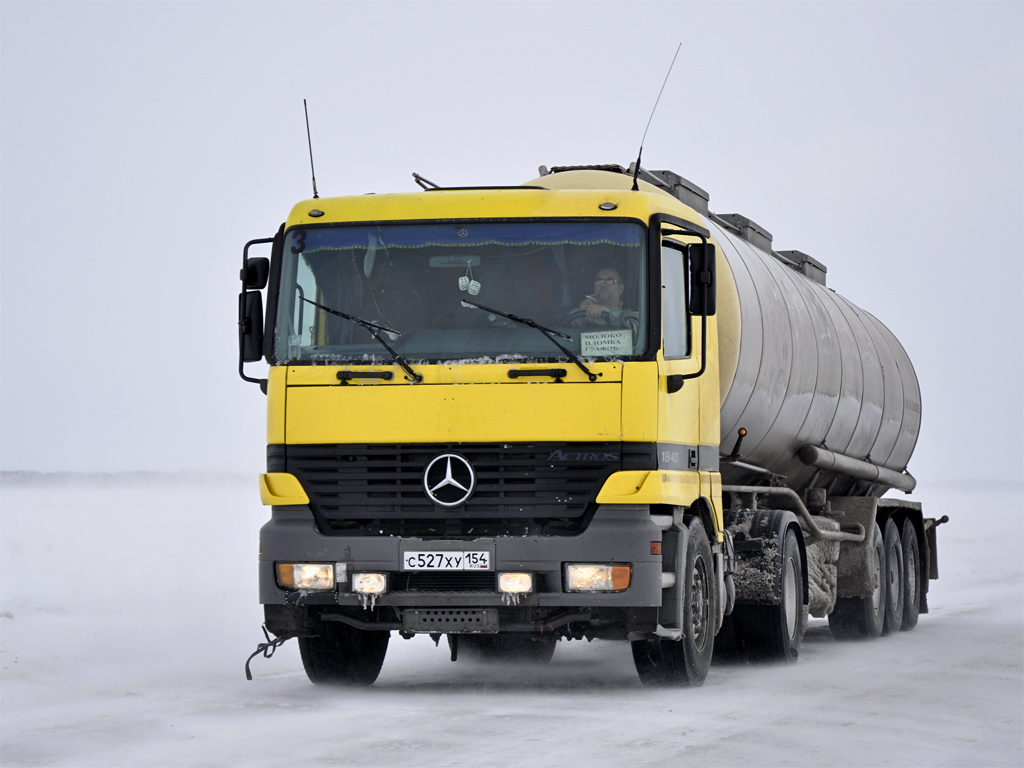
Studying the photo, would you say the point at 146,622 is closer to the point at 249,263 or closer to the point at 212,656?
the point at 212,656

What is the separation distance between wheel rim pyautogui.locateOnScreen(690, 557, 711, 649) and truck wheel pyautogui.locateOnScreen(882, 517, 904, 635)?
21.1 ft

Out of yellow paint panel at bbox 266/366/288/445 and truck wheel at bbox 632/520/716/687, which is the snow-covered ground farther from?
yellow paint panel at bbox 266/366/288/445

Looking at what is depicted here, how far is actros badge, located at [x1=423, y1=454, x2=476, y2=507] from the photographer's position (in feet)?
31.2

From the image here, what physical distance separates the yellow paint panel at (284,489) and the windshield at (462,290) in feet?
2.38

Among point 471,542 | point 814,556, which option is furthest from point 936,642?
point 471,542

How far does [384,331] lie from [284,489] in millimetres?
1155

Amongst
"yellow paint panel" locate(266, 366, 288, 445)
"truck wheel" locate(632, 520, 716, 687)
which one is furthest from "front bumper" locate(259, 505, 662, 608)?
"truck wheel" locate(632, 520, 716, 687)

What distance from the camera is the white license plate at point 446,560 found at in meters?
9.49

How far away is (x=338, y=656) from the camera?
35.0 feet

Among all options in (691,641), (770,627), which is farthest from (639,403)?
(770,627)

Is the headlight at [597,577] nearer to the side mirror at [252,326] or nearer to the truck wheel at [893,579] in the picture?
the side mirror at [252,326]

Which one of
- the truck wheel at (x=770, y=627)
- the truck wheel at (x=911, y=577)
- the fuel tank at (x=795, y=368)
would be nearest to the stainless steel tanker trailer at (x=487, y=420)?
the fuel tank at (x=795, y=368)

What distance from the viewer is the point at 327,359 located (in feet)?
31.9

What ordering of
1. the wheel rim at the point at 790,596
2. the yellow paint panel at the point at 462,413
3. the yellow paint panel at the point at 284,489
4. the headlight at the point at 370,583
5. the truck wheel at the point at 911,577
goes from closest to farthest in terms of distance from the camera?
the yellow paint panel at the point at 462,413 → the headlight at the point at 370,583 → the yellow paint panel at the point at 284,489 → the wheel rim at the point at 790,596 → the truck wheel at the point at 911,577
